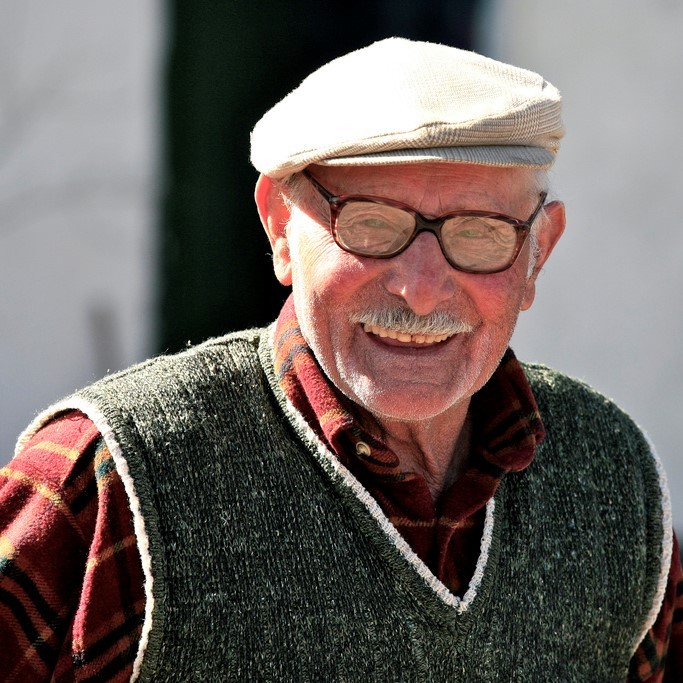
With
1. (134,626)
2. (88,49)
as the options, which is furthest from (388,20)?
(134,626)

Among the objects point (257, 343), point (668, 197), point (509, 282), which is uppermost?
point (509, 282)

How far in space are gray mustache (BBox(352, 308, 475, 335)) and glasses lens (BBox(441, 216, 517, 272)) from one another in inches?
4.0

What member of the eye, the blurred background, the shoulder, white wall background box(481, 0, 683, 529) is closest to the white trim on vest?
the eye

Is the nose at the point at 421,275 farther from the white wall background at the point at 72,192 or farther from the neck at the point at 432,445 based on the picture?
the white wall background at the point at 72,192

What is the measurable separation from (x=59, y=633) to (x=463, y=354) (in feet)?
2.77

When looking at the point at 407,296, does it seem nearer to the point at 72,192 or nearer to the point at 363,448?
the point at 363,448

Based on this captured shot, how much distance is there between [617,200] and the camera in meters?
5.07

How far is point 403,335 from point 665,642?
3.13 ft

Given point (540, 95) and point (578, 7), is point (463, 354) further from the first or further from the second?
point (578, 7)

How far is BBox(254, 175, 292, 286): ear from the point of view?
225 centimetres

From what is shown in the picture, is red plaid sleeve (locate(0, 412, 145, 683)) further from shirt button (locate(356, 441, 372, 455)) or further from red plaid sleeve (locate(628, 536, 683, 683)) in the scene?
red plaid sleeve (locate(628, 536, 683, 683))

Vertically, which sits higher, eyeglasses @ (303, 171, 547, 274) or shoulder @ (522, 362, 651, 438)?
eyeglasses @ (303, 171, 547, 274)

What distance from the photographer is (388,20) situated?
545cm

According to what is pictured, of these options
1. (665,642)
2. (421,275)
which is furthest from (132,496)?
(665,642)
